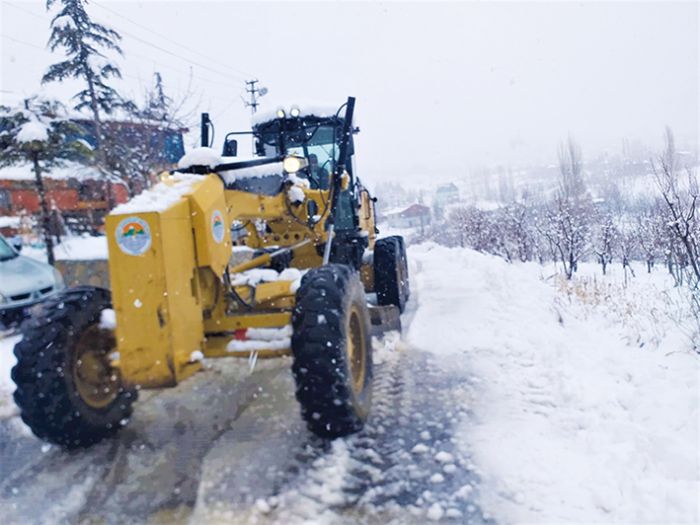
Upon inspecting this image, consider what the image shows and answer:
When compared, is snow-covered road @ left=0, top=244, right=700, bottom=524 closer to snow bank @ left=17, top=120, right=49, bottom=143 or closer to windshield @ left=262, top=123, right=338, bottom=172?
windshield @ left=262, top=123, right=338, bottom=172

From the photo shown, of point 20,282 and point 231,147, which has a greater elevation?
point 231,147

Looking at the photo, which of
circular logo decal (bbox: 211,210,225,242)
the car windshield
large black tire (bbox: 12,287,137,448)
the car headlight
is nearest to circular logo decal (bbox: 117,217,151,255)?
circular logo decal (bbox: 211,210,225,242)

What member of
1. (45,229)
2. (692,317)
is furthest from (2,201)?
(692,317)

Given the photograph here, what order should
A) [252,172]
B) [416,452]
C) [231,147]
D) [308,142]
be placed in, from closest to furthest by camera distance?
[416,452], [252,172], [231,147], [308,142]

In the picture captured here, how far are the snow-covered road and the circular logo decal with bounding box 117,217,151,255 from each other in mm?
1427

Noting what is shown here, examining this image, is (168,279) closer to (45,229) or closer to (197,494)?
(197,494)

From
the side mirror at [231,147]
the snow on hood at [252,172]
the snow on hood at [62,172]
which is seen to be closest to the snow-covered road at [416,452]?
the snow on hood at [252,172]

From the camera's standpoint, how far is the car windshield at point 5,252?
8273 mm

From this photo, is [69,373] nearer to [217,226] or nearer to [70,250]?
[217,226]

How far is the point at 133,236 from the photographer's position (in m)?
3.04

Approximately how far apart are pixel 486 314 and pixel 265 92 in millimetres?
22910

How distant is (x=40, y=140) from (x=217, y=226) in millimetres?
7988

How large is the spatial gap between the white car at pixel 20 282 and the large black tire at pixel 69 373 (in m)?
4.93

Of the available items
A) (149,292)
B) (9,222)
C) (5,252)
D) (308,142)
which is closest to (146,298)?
(149,292)
